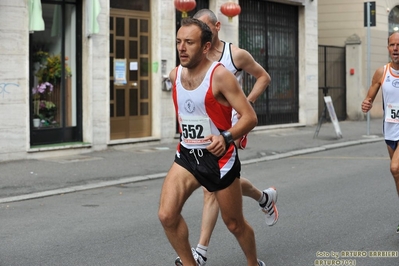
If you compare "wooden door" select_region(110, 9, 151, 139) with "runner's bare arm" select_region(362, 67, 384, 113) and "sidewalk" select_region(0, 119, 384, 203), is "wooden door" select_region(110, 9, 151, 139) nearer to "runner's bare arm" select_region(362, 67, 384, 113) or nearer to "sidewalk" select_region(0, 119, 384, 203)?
"sidewalk" select_region(0, 119, 384, 203)

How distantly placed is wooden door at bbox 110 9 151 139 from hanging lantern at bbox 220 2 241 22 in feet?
7.58

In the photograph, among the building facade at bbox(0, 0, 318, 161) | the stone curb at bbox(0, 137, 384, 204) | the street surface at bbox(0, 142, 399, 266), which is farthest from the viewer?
the building facade at bbox(0, 0, 318, 161)

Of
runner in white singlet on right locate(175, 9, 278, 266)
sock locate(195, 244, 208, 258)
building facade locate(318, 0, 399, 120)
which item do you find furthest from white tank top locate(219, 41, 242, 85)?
building facade locate(318, 0, 399, 120)

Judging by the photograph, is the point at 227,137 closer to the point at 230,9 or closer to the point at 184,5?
the point at 184,5

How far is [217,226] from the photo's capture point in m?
7.91

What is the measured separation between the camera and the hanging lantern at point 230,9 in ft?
58.8

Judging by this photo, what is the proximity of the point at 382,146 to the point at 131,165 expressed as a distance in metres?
6.63

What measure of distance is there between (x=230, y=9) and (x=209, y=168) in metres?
13.1

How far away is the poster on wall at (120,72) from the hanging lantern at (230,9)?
129 inches

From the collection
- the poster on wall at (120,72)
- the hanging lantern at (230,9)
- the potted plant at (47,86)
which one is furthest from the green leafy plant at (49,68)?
the hanging lantern at (230,9)

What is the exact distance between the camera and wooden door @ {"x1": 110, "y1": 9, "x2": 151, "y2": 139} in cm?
1579

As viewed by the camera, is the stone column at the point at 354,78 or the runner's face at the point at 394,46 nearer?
the runner's face at the point at 394,46

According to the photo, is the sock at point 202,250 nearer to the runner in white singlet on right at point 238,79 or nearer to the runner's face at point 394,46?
the runner in white singlet on right at point 238,79

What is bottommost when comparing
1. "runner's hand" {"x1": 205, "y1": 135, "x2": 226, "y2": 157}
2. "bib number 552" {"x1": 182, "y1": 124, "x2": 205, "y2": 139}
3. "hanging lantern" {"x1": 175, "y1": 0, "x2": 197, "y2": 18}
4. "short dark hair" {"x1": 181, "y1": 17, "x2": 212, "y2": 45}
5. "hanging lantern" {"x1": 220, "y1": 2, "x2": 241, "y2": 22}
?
"runner's hand" {"x1": 205, "y1": 135, "x2": 226, "y2": 157}
